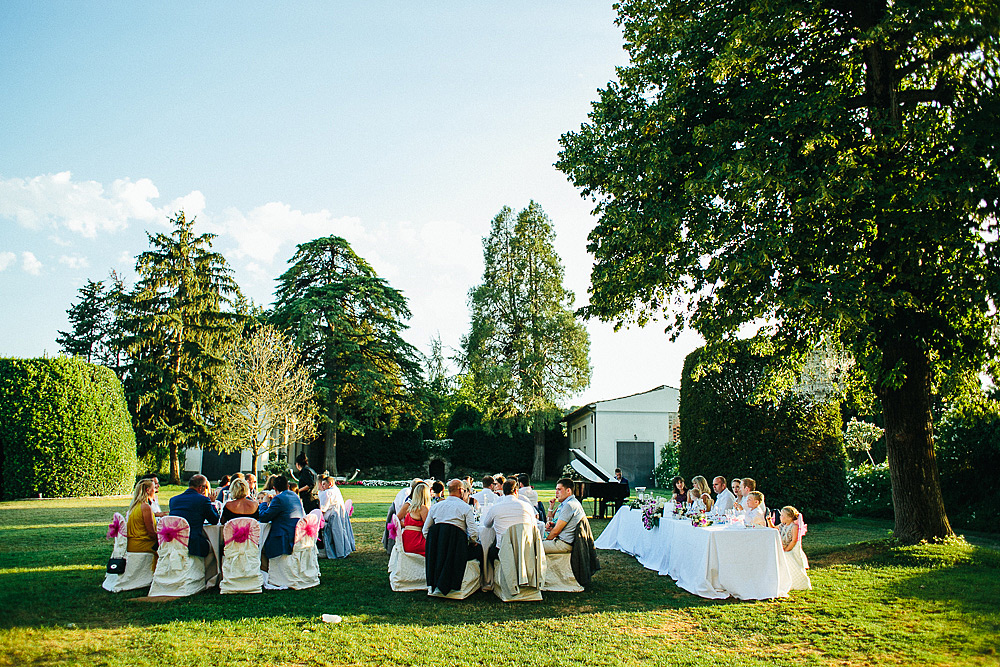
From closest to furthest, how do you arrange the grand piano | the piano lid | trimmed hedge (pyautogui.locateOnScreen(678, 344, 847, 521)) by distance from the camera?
trimmed hedge (pyautogui.locateOnScreen(678, 344, 847, 521)) → the grand piano → the piano lid

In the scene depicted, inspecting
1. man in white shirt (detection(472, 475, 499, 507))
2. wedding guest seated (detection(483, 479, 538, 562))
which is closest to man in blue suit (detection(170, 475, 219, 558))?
wedding guest seated (detection(483, 479, 538, 562))

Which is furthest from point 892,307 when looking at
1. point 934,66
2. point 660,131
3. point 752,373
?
point 752,373

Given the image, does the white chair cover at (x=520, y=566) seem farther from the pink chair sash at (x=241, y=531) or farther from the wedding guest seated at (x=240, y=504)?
the wedding guest seated at (x=240, y=504)

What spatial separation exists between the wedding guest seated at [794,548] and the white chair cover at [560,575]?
282 cm

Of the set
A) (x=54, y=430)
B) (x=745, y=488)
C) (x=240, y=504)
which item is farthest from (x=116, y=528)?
(x=54, y=430)

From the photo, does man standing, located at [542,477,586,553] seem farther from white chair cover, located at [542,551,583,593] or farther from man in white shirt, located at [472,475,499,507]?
man in white shirt, located at [472,475,499,507]

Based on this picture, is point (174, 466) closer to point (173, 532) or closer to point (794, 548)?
point (173, 532)

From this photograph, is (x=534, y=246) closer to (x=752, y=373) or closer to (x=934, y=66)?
(x=752, y=373)

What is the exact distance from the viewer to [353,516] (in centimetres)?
1798

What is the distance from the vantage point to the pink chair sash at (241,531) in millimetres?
8562

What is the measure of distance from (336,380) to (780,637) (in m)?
33.3

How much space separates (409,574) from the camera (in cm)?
884

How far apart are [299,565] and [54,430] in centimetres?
1733

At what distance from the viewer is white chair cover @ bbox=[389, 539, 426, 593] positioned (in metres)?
8.84
